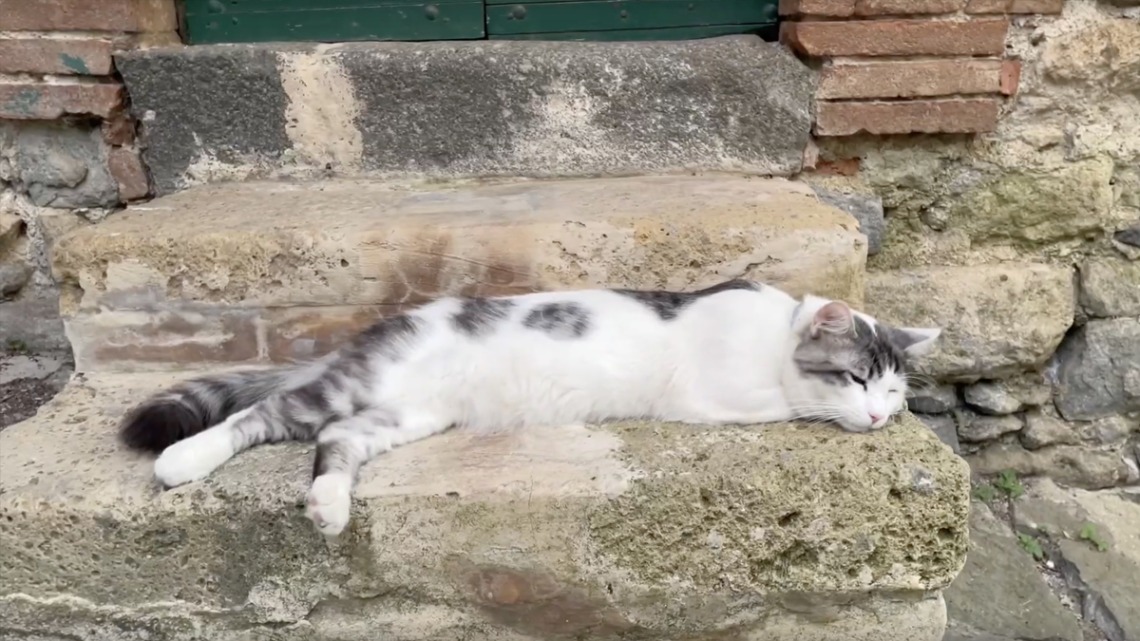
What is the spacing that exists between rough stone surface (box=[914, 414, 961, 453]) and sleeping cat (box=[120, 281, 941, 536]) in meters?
1.04

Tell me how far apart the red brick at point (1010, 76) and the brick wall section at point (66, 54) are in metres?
2.69

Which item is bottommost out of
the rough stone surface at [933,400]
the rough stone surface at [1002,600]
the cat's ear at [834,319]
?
the rough stone surface at [1002,600]

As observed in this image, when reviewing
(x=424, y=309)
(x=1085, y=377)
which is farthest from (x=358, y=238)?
(x=1085, y=377)

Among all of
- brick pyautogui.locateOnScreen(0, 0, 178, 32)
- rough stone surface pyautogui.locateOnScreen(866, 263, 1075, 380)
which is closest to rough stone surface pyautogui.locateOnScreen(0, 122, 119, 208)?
brick pyautogui.locateOnScreen(0, 0, 178, 32)

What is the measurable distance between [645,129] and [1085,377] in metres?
1.77

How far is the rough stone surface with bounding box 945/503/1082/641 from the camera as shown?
2469mm

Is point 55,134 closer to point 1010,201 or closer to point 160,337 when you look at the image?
point 160,337

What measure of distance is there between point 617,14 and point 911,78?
98 cm

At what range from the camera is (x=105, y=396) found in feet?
7.36

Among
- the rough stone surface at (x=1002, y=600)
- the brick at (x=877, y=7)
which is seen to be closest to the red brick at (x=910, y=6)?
the brick at (x=877, y=7)

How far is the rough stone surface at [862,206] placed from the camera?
2.79m

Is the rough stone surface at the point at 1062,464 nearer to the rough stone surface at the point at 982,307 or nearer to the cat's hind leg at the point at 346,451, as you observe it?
the rough stone surface at the point at 982,307

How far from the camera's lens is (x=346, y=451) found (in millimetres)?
1869

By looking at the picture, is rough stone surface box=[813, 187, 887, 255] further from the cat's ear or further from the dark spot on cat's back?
the dark spot on cat's back
